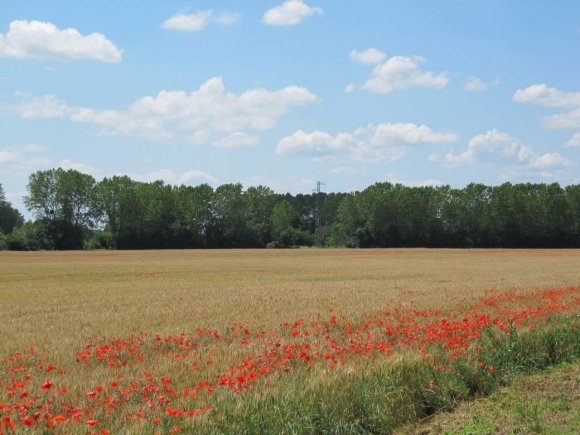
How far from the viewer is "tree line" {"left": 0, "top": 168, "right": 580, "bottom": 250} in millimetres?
101438

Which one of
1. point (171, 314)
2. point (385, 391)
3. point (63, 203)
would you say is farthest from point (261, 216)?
point (385, 391)

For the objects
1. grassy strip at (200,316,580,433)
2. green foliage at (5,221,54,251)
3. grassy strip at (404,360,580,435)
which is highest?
green foliage at (5,221,54,251)

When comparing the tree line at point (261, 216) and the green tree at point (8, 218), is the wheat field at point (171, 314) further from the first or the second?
the green tree at point (8, 218)

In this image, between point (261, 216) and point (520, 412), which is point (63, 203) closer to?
point (261, 216)

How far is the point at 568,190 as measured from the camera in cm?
11250

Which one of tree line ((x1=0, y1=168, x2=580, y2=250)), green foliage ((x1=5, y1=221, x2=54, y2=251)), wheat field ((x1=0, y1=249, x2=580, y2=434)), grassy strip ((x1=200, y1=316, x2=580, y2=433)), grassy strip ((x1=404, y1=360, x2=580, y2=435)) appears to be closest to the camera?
grassy strip ((x1=200, y1=316, x2=580, y2=433))

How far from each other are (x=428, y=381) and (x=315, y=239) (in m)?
119

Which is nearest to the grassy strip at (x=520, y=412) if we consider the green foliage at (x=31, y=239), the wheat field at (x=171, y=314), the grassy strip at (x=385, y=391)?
the grassy strip at (x=385, y=391)

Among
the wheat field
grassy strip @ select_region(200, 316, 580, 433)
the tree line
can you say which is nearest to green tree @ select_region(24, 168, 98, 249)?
the tree line

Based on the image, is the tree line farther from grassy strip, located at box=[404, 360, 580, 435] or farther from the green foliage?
grassy strip, located at box=[404, 360, 580, 435]

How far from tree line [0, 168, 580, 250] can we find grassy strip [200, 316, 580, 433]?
9692 cm

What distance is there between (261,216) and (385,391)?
115093 millimetres

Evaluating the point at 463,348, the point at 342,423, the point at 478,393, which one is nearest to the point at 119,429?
the point at 342,423

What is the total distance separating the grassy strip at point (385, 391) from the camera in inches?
237
